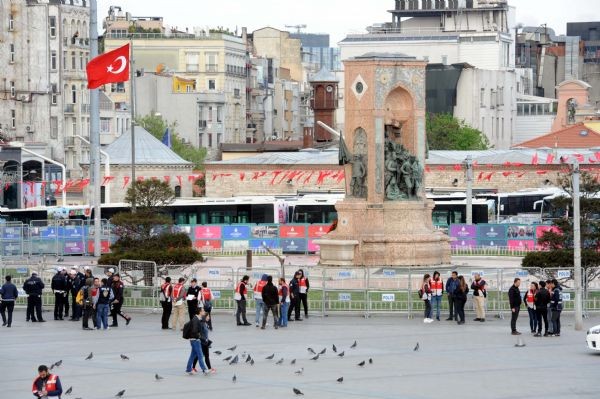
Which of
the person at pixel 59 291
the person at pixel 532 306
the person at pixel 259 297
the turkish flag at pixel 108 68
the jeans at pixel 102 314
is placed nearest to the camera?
the person at pixel 532 306

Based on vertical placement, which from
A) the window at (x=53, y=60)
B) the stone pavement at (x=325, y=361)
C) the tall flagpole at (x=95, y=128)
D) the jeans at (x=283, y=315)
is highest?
the window at (x=53, y=60)

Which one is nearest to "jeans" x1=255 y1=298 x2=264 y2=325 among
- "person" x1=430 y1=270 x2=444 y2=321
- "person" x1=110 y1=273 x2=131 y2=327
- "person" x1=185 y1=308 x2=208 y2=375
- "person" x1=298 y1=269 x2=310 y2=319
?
"person" x1=298 y1=269 x2=310 y2=319

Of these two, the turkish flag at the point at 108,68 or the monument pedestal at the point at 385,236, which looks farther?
the turkish flag at the point at 108,68

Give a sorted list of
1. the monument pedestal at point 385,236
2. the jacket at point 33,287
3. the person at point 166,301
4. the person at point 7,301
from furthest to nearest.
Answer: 1. the monument pedestal at point 385,236
2. the jacket at point 33,287
3. the person at point 7,301
4. the person at point 166,301

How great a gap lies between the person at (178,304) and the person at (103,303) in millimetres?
1488

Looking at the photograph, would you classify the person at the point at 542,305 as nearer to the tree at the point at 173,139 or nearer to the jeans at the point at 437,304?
the jeans at the point at 437,304

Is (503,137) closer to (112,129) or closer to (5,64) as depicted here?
(112,129)

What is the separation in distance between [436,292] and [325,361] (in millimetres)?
8460

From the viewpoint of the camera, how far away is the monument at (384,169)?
189 feet

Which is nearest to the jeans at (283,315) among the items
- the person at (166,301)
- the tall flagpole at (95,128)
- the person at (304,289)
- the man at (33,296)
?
the person at (304,289)

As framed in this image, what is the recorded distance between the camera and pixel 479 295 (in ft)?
149

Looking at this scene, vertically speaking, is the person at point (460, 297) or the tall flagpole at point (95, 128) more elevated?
the tall flagpole at point (95, 128)

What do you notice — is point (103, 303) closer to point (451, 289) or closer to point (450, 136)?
point (451, 289)

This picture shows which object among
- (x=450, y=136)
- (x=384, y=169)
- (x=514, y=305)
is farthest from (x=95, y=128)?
(x=450, y=136)
